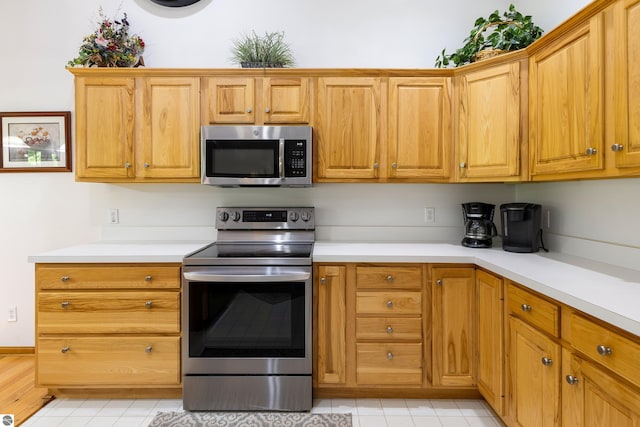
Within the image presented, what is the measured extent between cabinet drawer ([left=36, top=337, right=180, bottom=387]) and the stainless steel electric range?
122mm

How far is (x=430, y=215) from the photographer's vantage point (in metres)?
2.71

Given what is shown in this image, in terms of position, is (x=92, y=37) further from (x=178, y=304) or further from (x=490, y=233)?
(x=490, y=233)

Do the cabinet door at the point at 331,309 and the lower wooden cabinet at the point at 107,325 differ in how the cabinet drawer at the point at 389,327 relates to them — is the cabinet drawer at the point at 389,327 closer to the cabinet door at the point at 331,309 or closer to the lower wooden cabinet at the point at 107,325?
the cabinet door at the point at 331,309

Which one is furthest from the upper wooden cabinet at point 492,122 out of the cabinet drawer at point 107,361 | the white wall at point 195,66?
the cabinet drawer at point 107,361

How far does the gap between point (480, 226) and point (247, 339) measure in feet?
5.32

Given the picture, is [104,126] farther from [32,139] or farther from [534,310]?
[534,310]

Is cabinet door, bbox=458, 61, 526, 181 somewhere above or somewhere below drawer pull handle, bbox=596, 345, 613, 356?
above

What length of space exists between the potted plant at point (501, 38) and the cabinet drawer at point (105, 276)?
2.25 m

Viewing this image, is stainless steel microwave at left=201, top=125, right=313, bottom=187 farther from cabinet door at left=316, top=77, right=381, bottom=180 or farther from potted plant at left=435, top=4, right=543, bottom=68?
potted plant at left=435, top=4, right=543, bottom=68

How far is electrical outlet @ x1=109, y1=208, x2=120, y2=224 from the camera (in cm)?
274

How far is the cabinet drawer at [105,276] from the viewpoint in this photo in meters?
2.09

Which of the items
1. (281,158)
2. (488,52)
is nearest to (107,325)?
(281,158)

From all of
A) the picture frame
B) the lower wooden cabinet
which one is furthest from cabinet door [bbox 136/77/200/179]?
the picture frame

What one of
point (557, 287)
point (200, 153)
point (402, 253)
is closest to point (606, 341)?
point (557, 287)
